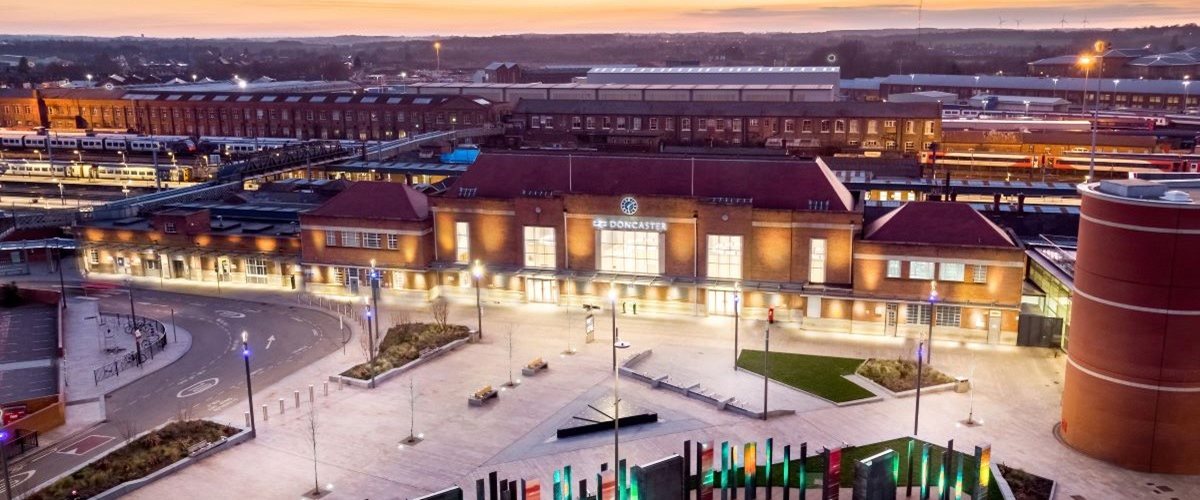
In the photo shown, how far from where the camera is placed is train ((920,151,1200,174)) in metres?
107

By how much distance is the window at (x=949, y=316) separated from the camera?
188 ft

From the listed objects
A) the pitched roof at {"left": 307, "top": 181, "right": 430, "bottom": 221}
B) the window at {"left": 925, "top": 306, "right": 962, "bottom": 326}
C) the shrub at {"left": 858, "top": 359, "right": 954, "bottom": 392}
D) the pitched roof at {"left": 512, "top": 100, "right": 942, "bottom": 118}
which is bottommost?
the shrub at {"left": 858, "top": 359, "right": 954, "bottom": 392}

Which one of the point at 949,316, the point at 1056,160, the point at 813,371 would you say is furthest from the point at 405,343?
the point at 1056,160

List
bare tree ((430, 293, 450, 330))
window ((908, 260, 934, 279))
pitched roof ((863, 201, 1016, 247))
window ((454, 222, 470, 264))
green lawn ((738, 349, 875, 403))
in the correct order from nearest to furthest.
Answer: green lawn ((738, 349, 875, 403)) < pitched roof ((863, 201, 1016, 247)) < window ((908, 260, 934, 279)) < bare tree ((430, 293, 450, 330)) < window ((454, 222, 470, 264))

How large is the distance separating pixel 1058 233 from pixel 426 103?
322 feet

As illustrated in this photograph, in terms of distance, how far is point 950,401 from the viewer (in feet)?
154

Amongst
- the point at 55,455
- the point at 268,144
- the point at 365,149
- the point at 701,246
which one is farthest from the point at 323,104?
the point at 55,455

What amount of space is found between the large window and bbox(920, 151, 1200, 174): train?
57.4 m

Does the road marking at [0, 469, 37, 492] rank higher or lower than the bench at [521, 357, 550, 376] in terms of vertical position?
lower

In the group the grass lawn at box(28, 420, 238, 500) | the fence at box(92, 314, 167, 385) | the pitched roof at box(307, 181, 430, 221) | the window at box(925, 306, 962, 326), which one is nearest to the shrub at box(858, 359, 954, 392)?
the window at box(925, 306, 962, 326)

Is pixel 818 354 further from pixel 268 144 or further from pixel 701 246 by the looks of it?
pixel 268 144

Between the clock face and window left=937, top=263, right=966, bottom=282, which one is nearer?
window left=937, top=263, right=966, bottom=282

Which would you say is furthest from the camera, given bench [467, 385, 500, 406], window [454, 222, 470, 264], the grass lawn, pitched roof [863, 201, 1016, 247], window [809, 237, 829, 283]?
window [454, 222, 470, 264]

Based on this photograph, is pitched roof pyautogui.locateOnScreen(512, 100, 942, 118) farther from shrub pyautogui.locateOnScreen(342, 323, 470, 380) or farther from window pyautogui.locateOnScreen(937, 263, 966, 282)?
shrub pyautogui.locateOnScreen(342, 323, 470, 380)
